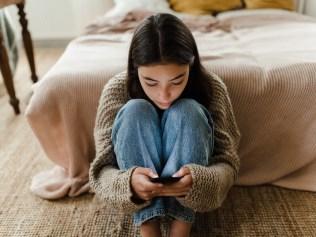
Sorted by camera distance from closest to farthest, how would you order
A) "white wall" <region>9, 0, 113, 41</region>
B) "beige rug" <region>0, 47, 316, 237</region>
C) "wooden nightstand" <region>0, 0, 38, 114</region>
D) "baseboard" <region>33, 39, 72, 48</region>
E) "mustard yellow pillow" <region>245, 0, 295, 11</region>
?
1. "beige rug" <region>0, 47, 316, 237</region>
2. "wooden nightstand" <region>0, 0, 38, 114</region>
3. "mustard yellow pillow" <region>245, 0, 295, 11</region>
4. "white wall" <region>9, 0, 113, 41</region>
5. "baseboard" <region>33, 39, 72, 48</region>

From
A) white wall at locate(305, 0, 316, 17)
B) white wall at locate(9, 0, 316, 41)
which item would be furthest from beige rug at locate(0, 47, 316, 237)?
white wall at locate(9, 0, 316, 41)

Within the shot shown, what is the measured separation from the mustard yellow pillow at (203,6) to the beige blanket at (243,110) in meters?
0.85

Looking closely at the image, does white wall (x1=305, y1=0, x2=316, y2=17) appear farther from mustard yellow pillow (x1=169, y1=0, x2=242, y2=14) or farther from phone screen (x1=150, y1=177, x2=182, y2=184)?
phone screen (x1=150, y1=177, x2=182, y2=184)

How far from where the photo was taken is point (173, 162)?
3.04ft

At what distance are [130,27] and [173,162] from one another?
42.3 inches

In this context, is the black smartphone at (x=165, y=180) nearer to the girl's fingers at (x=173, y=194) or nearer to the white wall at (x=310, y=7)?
the girl's fingers at (x=173, y=194)

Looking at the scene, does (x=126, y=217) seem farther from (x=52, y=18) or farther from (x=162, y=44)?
(x=52, y=18)

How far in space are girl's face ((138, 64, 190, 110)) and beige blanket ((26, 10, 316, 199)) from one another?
305 mm

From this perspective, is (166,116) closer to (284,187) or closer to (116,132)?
(116,132)

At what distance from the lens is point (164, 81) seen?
94 centimetres

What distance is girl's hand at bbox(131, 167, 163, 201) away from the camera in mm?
858

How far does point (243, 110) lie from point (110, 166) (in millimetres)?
505

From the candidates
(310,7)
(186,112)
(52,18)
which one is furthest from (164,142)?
(52,18)

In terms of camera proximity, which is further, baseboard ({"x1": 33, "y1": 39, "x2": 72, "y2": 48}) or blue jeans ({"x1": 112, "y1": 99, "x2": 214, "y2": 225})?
baseboard ({"x1": 33, "y1": 39, "x2": 72, "y2": 48})
